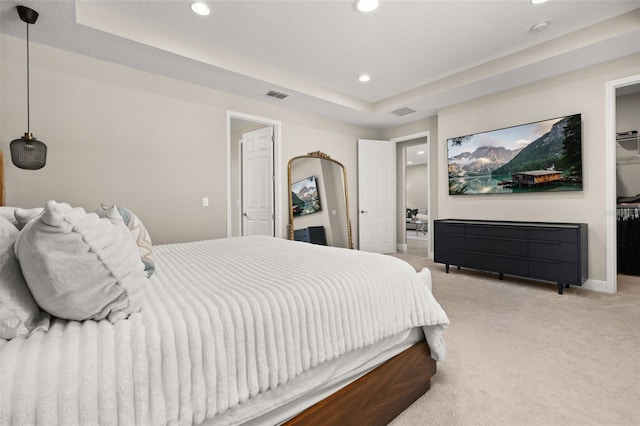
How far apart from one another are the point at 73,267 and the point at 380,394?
1256 mm

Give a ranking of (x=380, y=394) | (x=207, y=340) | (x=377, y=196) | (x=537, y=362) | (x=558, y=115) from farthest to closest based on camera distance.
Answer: (x=377, y=196) → (x=558, y=115) → (x=537, y=362) → (x=380, y=394) → (x=207, y=340)

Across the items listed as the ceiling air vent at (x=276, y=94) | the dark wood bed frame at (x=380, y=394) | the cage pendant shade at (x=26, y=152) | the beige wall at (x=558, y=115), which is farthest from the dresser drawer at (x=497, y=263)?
the cage pendant shade at (x=26, y=152)

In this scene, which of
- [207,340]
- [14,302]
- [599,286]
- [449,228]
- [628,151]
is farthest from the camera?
[628,151]

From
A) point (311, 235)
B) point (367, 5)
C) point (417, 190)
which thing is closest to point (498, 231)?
point (311, 235)

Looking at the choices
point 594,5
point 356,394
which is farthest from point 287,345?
point 594,5

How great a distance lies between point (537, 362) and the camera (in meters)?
1.88

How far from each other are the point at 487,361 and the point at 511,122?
337 cm

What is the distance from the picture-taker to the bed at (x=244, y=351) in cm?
67

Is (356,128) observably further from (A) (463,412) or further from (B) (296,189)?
(A) (463,412)

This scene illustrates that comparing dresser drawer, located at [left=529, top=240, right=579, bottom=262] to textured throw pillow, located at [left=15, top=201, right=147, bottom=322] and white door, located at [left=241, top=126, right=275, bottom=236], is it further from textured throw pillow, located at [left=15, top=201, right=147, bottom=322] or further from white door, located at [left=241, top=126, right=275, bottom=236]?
textured throw pillow, located at [left=15, top=201, right=147, bottom=322]

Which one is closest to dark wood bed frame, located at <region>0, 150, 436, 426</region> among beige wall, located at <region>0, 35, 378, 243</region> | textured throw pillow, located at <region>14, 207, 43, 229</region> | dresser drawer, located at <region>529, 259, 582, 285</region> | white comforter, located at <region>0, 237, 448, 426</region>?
white comforter, located at <region>0, 237, 448, 426</region>

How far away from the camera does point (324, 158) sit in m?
5.08

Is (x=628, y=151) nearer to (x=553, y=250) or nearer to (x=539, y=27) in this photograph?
(x=553, y=250)

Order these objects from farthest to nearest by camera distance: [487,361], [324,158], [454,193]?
1. [324,158]
2. [454,193]
3. [487,361]
